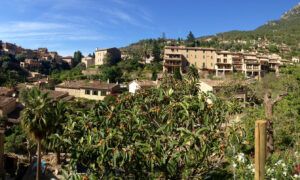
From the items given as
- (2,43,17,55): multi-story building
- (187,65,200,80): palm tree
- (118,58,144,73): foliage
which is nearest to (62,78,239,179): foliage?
(187,65,200,80): palm tree

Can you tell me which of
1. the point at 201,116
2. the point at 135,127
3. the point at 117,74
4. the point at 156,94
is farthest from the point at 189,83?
the point at 117,74

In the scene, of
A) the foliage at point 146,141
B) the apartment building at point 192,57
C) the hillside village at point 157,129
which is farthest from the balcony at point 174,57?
the foliage at point 146,141

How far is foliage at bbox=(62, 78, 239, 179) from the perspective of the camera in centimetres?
450

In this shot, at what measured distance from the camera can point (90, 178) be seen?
438cm

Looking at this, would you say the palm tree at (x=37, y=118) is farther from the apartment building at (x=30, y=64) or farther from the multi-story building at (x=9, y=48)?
the multi-story building at (x=9, y=48)

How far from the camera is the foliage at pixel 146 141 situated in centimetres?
450

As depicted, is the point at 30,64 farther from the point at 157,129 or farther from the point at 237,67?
the point at 157,129

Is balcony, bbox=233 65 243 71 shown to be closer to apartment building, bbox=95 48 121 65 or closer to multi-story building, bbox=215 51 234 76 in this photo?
multi-story building, bbox=215 51 234 76

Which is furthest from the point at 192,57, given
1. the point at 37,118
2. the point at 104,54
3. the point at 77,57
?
the point at 77,57

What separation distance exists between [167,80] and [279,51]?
10082 centimetres

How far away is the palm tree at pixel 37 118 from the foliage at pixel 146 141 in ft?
37.7

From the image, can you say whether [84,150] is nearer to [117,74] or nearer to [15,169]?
[15,169]

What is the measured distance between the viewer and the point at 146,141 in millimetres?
5242

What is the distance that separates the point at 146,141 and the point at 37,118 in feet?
45.3
